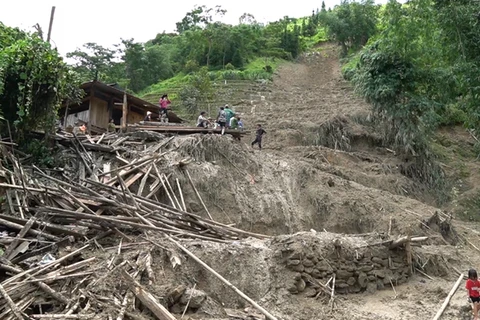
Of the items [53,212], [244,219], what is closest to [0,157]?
[53,212]

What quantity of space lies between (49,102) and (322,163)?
9.07 meters

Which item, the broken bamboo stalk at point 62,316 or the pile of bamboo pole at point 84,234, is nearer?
the broken bamboo stalk at point 62,316

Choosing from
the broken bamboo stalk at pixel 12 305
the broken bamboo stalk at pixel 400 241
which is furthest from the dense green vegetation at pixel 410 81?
the broken bamboo stalk at pixel 12 305

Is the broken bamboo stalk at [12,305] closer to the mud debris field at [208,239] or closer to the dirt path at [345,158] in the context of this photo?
the mud debris field at [208,239]

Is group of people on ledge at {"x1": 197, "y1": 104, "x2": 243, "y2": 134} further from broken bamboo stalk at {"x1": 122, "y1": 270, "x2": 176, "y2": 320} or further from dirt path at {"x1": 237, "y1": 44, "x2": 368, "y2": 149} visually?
broken bamboo stalk at {"x1": 122, "y1": 270, "x2": 176, "y2": 320}

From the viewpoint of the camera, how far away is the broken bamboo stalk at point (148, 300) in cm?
547

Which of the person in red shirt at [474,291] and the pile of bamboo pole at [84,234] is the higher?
the pile of bamboo pole at [84,234]

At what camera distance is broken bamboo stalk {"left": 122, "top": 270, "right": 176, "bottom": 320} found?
5473 mm

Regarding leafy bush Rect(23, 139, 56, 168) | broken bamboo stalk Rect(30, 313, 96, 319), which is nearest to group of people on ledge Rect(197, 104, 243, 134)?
leafy bush Rect(23, 139, 56, 168)

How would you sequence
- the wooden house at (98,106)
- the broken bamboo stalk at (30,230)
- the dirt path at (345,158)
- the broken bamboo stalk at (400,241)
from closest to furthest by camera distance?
the broken bamboo stalk at (30,230) → the dirt path at (345,158) → the broken bamboo stalk at (400,241) → the wooden house at (98,106)

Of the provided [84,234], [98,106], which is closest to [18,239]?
[84,234]

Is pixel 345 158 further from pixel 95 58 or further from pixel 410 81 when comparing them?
pixel 95 58

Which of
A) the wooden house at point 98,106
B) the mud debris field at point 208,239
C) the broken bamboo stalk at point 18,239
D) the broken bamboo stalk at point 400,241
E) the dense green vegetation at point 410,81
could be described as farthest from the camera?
the wooden house at point 98,106

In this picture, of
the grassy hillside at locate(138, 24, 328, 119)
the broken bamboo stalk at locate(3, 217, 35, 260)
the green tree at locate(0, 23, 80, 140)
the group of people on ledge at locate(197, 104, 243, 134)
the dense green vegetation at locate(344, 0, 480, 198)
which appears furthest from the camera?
the grassy hillside at locate(138, 24, 328, 119)
